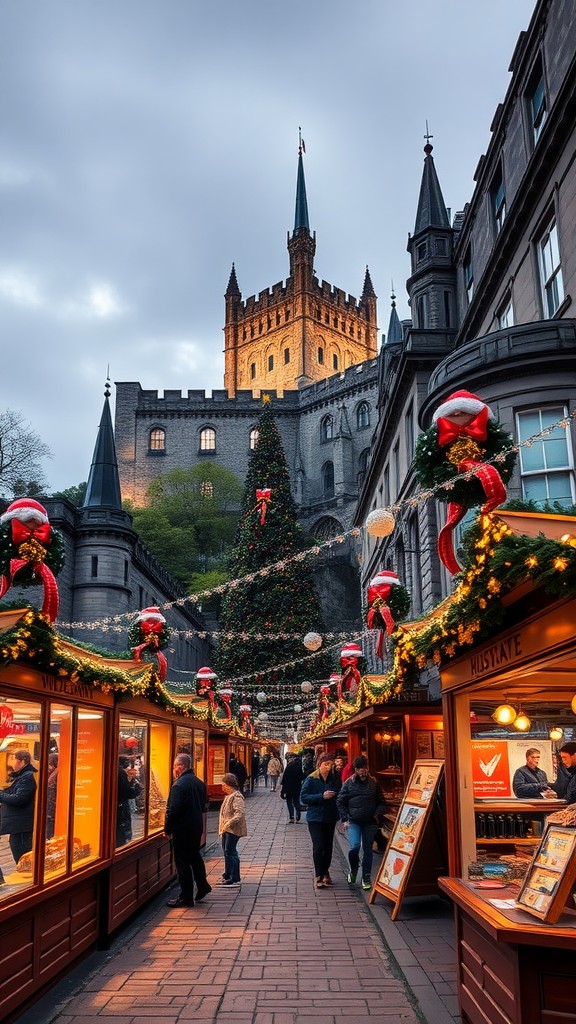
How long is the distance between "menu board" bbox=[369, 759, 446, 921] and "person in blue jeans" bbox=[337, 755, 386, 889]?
1.14m

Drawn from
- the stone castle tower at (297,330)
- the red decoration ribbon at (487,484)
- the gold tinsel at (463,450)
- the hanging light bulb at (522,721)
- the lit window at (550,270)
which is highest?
the stone castle tower at (297,330)

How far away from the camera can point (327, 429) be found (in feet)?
278

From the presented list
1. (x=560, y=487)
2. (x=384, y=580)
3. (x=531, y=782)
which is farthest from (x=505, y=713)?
(x=560, y=487)

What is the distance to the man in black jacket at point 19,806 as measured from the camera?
19.7 feet

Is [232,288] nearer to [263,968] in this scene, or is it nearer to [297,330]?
[297,330]

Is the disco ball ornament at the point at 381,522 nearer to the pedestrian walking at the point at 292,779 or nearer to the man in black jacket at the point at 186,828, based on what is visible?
the man in black jacket at the point at 186,828

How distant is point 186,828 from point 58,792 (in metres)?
3.22

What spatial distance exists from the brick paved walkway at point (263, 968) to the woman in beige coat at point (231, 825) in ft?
1.63

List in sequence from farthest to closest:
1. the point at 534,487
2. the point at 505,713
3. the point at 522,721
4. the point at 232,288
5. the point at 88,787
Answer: the point at 232,288 < the point at 534,487 < the point at 522,721 < the point at 505,713 < the point at 88,787

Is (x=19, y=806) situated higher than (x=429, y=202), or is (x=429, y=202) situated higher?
(x=429, y=202)

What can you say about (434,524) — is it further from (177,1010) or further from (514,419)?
(177,1010)

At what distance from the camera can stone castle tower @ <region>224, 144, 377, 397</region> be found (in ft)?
351

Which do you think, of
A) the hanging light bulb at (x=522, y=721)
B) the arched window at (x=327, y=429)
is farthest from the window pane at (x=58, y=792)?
the arched window at (x=327, y=429)

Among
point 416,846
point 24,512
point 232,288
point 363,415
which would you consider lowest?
point 416,846
